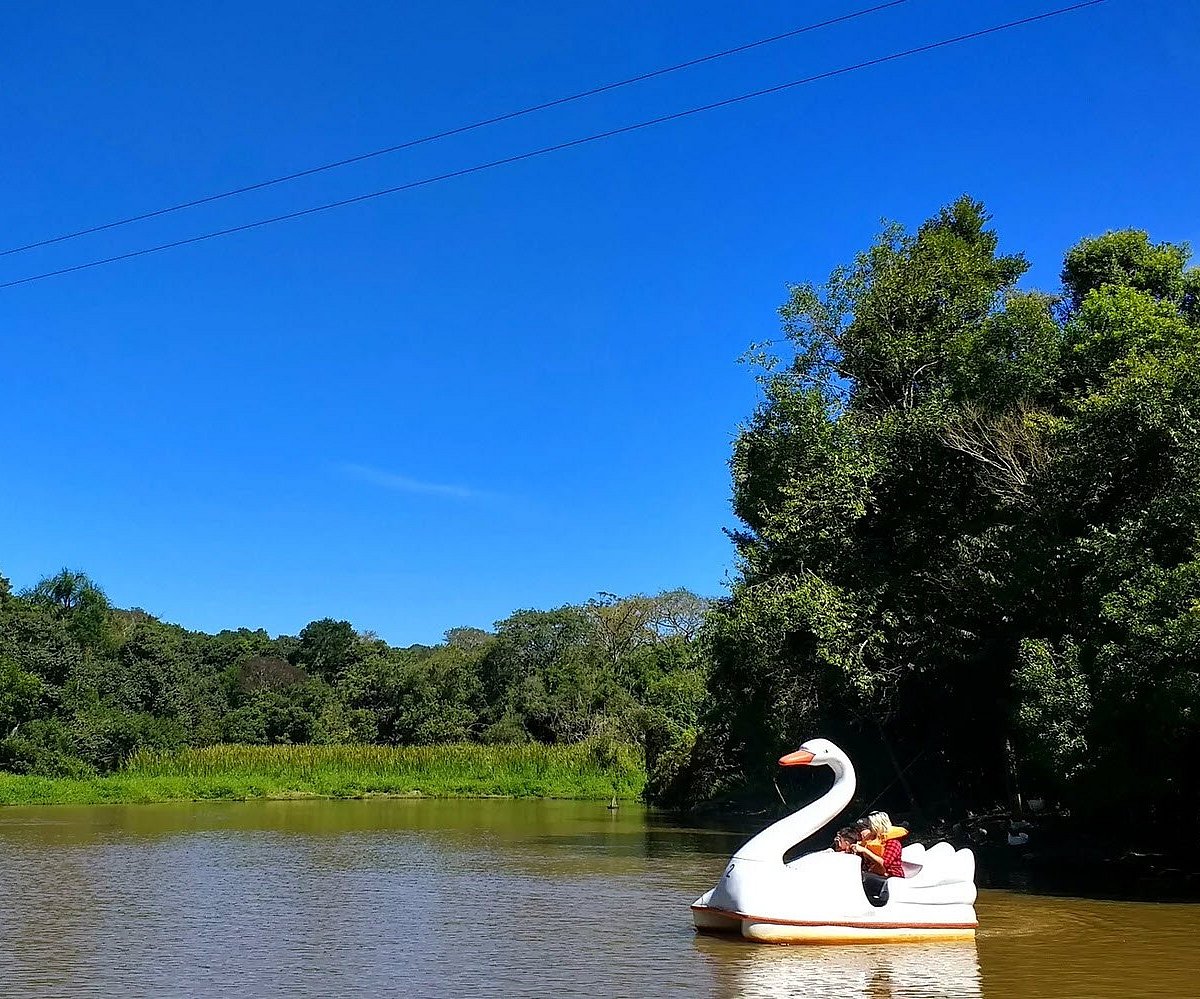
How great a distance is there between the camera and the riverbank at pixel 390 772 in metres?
→ 40.9

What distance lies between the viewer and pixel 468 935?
1145 cm

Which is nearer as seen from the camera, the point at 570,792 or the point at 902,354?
the point at 902,354

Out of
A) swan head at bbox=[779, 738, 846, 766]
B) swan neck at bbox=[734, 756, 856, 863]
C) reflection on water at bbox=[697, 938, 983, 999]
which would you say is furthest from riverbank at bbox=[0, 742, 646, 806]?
reflection on water at bbox=[697, 938, 983, 999]

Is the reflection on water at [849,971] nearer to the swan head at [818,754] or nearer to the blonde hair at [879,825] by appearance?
the blonde hair at [879,825]

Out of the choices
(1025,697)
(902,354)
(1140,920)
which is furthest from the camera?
(902,354)

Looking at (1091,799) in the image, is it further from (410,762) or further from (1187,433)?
(410,762)

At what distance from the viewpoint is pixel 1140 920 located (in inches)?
474

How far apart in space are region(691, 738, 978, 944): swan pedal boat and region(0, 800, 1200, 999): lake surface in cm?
22

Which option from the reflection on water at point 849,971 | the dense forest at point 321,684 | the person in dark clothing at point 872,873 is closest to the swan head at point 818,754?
the person in dark clothing at point 872,873

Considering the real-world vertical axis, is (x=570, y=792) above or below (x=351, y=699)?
below

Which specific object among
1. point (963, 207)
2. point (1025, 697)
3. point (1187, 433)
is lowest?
point (1025, 697)

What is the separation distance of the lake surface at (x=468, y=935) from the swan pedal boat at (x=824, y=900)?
219 mm

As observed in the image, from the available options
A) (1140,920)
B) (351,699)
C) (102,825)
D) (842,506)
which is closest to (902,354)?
(842,506)

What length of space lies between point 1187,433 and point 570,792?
33.2 meters
